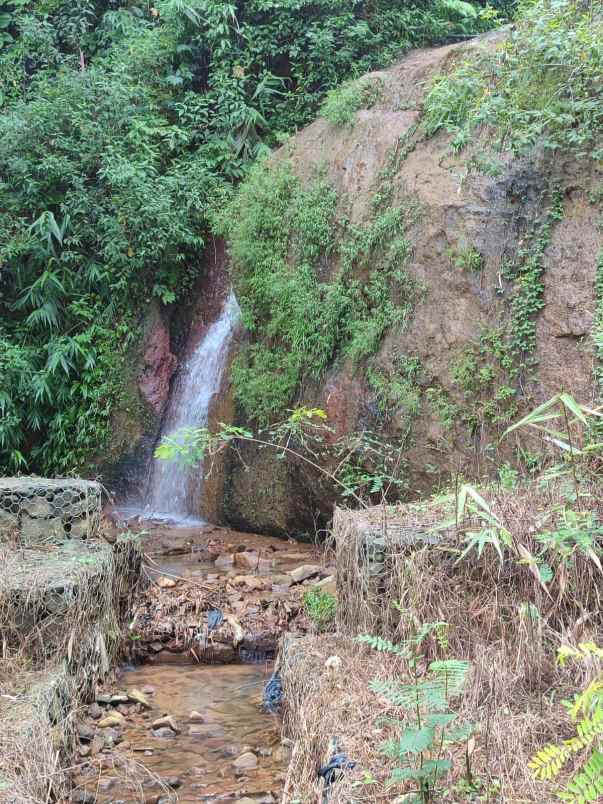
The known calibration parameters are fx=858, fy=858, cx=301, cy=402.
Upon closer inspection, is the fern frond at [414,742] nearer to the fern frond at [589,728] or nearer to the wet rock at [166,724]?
the fern frond at [589,728]

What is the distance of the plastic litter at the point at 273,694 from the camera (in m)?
5.09

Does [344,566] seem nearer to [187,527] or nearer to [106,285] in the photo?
[187,527]

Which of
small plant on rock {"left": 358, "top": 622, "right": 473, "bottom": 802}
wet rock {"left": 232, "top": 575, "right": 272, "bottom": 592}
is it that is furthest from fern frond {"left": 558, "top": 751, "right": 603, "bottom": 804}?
wet rock {"left": 232, "top": 575, "right": 272, "bottom": 592}

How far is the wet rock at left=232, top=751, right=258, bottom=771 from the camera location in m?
4.43

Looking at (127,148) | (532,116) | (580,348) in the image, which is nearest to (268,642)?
(580,348)

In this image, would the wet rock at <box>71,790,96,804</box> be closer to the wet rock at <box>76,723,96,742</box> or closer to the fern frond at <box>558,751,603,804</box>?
the wet rock at <box>76,723,96,742</box>

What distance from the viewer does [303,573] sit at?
725 cm

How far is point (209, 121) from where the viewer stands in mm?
12141

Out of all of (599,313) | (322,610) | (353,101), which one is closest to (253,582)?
(322,610)

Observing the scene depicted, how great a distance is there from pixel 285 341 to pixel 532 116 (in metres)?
3.19

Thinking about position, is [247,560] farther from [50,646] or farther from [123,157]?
[123,157]

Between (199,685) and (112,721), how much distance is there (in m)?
0.83

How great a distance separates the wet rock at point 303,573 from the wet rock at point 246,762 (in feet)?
8.77

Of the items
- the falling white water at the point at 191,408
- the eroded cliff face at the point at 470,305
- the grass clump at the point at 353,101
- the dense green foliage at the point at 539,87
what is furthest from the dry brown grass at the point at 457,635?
the grass clump at the point at 353,101
